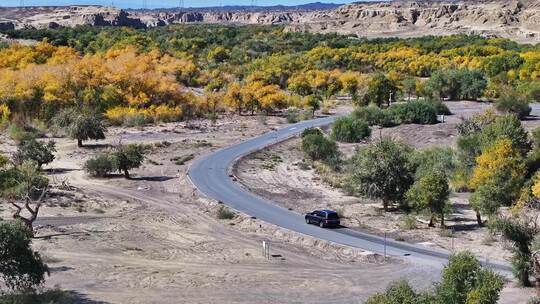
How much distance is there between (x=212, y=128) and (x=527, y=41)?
98.4 meters

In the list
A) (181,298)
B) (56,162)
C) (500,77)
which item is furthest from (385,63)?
(181,298)

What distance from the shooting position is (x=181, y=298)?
26656 mm

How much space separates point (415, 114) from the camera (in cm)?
7425

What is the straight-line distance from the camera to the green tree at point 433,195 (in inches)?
1479

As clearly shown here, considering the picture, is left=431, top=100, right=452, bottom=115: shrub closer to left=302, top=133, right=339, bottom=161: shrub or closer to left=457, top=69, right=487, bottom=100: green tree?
left=457, top=69, right=487, bottom=100: green tree

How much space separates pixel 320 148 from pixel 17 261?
3715cm

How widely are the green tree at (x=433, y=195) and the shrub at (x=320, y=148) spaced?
19852 mm

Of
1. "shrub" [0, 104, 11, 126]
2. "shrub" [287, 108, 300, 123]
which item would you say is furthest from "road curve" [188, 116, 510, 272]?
"shrub" [0, 104, 11, 126]

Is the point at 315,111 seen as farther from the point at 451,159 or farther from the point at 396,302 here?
the point at 396,302

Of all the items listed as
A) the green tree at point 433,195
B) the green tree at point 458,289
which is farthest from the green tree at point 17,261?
the green tree at point 433,195

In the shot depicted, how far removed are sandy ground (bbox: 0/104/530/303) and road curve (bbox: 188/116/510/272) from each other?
102 centimetres

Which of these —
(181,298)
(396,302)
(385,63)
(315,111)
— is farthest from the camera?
(385,63)

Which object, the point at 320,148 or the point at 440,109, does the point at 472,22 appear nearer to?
the point at 440,109

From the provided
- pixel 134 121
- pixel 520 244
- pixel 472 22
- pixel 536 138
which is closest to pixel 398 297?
pixel 520 244
